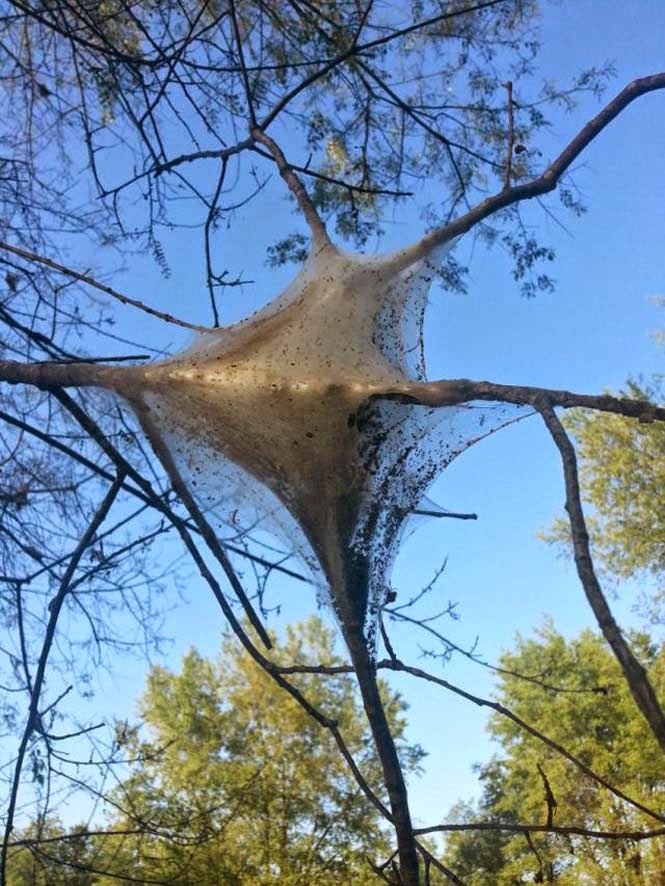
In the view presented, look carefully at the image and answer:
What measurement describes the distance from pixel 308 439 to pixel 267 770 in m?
11.9

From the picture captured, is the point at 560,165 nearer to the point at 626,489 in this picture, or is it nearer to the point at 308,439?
the point at 308,439

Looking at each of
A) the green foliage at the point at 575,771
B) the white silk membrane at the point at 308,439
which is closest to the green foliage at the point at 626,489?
the green foliage at the point at 575,771

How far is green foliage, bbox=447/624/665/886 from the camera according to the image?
44.0 feet

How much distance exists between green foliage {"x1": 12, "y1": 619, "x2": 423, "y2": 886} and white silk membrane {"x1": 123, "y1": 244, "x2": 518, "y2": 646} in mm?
8537

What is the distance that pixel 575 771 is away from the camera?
47.3 ft

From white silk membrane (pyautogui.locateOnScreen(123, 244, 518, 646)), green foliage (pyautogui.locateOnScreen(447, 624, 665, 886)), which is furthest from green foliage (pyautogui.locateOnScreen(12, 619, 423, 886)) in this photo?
white silk membrane (pyautogui.locateOnScreen(123, 244, 518, 646))

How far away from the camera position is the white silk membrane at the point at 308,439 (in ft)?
9.24

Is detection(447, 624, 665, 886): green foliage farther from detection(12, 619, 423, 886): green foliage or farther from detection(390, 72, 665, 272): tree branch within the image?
detection(390, 72, 665, 272): tree branch

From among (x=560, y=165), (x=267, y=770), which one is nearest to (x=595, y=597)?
(x=560, y=165)

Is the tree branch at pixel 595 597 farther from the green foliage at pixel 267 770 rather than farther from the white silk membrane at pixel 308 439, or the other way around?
the green foliage at pixel 267 770

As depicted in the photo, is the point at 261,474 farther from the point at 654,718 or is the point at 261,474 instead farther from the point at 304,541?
the point at 654,718

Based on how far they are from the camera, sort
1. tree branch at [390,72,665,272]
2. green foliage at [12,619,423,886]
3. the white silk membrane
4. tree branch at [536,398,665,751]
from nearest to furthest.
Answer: tree branch at [536,398,665,751]
tree branch at [390,72,665,272]
the white silk membrane
green foliage at [12,619,423,886]

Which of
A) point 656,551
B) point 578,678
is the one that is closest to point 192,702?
point 578,678

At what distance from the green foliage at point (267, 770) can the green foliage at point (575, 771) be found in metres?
2.31
